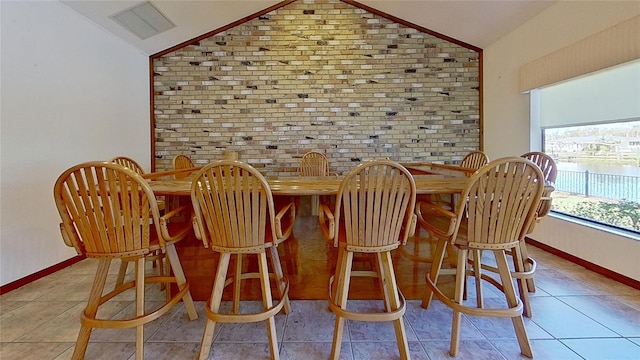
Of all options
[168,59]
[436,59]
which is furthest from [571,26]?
[168,59]

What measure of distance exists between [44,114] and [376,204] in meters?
2.97

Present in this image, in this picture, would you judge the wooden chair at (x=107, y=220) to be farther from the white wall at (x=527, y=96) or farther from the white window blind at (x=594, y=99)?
the white window blind at (x=594, y=99)

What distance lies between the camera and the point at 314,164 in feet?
13.3

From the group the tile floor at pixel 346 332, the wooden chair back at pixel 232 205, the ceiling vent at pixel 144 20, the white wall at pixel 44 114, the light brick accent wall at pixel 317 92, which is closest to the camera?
the wooden chair back at pixel 232 205

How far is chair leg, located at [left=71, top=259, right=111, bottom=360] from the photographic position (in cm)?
156

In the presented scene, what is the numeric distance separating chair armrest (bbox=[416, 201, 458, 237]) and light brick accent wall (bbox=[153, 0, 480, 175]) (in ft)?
7.65

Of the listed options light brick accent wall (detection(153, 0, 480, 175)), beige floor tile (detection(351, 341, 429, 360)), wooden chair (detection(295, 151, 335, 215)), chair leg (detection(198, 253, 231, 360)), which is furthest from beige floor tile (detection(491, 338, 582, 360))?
light brick accent wall (detection(153, 0, 480, 175))

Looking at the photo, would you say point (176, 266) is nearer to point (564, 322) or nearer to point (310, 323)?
point (310, 323)

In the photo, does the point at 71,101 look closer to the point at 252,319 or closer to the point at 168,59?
the point at 168,59

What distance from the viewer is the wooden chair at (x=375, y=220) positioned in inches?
56.9

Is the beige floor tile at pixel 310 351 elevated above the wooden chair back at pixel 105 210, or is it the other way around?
the wooden chair back at pixel 105 210

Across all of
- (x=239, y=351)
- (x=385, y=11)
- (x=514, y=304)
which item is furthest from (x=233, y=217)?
(x=385, y=11)

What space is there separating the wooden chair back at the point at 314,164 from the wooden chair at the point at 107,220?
247 centimetres

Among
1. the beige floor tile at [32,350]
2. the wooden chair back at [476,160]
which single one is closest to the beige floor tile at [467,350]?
the wooden chair back at [476,160]
